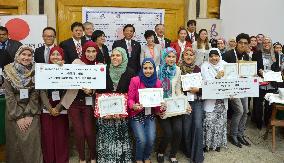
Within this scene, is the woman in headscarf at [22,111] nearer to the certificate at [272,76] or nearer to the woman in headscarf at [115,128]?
the woman in headscarf at [115,128]

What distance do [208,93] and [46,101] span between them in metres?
2.22

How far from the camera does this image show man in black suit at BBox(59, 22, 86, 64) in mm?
5305

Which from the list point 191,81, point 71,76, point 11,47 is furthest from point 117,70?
point 11,47

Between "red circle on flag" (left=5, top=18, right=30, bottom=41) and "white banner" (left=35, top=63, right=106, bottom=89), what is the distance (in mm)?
2304

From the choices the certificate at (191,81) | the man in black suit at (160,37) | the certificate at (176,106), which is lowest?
the certificate at (176,106)

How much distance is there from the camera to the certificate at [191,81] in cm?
468

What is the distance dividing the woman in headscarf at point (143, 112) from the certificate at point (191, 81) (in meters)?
0.39

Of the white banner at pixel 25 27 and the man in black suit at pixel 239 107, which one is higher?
the white banner at pixel 25 27

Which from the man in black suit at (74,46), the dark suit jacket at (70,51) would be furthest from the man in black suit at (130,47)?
the dark suit jacket at (70,51)

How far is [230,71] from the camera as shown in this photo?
5.05 meters

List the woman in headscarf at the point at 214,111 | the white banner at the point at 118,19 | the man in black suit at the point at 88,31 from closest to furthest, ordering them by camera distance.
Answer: the woman in headscarf at the point at 214,111
the man in black suit at the point at 88,31
the white banner at the point at 118,19

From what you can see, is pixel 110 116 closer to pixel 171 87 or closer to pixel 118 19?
pixel 171 87

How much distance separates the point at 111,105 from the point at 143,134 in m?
0.59

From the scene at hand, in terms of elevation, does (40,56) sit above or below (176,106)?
above
